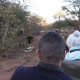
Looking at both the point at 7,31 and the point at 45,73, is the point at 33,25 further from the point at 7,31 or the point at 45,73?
the point at 45,73

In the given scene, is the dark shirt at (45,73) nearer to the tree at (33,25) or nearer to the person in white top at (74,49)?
the person in white top at (74,49)

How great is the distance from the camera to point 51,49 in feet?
3.73

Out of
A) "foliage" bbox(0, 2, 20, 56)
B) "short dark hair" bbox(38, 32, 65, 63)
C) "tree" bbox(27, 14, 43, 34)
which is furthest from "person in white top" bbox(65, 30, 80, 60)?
"tree" bbox(27, 14, 43, 34)

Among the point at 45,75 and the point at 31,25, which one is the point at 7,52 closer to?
the point at 45,75

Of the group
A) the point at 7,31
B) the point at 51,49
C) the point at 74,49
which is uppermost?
the point at 7,31

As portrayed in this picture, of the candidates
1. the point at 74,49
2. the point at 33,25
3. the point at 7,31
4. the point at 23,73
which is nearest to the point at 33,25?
the point at 33,25

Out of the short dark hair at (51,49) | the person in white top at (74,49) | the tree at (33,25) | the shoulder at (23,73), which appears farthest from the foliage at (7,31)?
the tree at (33,25)

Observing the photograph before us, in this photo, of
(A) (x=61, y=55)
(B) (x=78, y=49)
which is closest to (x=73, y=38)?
(B) (x=78, y=49)

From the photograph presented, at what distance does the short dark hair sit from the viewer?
114 cm

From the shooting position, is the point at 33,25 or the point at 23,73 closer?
the point at 23,73

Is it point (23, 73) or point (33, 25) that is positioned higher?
point (33, 25)

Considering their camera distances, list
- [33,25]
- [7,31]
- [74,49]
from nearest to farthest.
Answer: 1. [74,49]
2. [7,31]
3. [33,25]

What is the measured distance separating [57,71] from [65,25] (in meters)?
14.2

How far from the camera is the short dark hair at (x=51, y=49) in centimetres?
114
